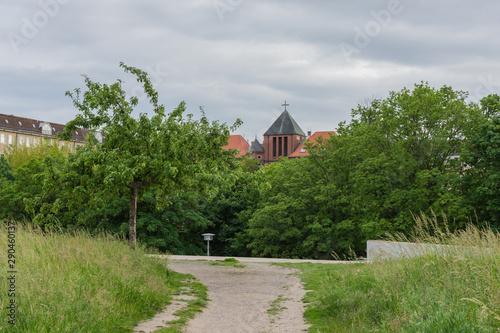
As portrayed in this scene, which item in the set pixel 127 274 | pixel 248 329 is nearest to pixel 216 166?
pixel 127 274

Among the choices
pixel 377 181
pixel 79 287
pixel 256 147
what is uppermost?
pixel 256 147

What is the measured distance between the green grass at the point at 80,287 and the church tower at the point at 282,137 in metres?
98.6

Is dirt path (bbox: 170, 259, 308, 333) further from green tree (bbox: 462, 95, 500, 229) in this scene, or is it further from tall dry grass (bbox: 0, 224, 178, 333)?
green tree (bbox: 462, 95, 500, 229)

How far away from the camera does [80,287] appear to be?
739 centimetres

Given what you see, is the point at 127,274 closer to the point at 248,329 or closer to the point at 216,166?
the point at 248,329

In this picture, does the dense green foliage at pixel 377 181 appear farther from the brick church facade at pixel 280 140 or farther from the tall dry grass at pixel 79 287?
the brick church facade at pixel 280 140

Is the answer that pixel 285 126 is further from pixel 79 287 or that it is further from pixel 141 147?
pixel 79 287

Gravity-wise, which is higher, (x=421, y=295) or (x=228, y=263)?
(x=421, y=295)

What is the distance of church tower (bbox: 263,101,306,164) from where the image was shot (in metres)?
110

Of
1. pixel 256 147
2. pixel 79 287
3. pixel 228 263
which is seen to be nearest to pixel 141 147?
pixel 228 263

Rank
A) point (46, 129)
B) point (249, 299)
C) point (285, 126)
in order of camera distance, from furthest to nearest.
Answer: point (285, 126)
point (46, 129)
point (249, 299)

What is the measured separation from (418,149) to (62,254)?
23.4 metres

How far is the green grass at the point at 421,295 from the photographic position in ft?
17.9

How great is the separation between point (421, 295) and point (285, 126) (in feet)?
343
